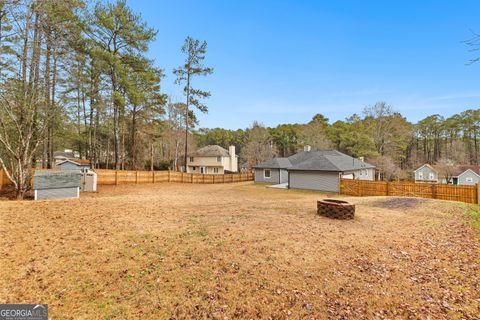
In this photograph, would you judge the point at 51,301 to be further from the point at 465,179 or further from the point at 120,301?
the point at 465,179

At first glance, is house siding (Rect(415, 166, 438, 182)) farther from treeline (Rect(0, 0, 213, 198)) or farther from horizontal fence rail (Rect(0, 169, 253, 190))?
treeline (Rect(0, 0, 213, 198))

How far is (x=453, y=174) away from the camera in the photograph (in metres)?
34.5

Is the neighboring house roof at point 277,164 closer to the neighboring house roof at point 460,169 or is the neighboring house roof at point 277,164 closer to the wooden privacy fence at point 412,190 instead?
the wooden privacy fence at point 412,190

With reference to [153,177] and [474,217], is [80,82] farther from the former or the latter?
[474,217]

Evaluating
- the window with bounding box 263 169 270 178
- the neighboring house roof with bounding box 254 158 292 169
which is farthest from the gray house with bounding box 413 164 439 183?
the window with bounding box 263 169 270 178

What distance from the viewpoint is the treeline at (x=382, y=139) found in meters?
34.0

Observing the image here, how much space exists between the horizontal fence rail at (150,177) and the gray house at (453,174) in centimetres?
3107

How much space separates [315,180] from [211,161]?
75.9 feet

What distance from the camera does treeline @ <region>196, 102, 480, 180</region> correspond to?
112ft

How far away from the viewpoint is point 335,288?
4129 millimetres

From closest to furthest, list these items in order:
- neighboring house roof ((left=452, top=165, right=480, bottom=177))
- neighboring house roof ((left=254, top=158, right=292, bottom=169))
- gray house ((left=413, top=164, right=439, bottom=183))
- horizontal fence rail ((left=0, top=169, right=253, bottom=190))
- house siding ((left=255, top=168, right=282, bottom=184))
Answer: horizontal fence rail ((left=0, top=169, right=253, bottom=190)) → neighboring house roof ((left=254, top=158, right=292, bottom=169)) → house siding ((left=255, top=168, right=282, bottom=184)) → neighboring house roof ((left=452, top=165, right=480, bottom=177)) → gray house ((left=413, top=164, right=439, bottom=183))

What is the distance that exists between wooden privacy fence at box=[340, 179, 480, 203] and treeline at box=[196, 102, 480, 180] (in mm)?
16170

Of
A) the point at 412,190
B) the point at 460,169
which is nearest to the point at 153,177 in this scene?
the point at 412,190

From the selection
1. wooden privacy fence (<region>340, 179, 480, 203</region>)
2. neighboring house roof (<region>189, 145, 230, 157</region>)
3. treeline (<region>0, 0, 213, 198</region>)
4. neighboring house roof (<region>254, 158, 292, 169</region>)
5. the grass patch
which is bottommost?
the grass patch
